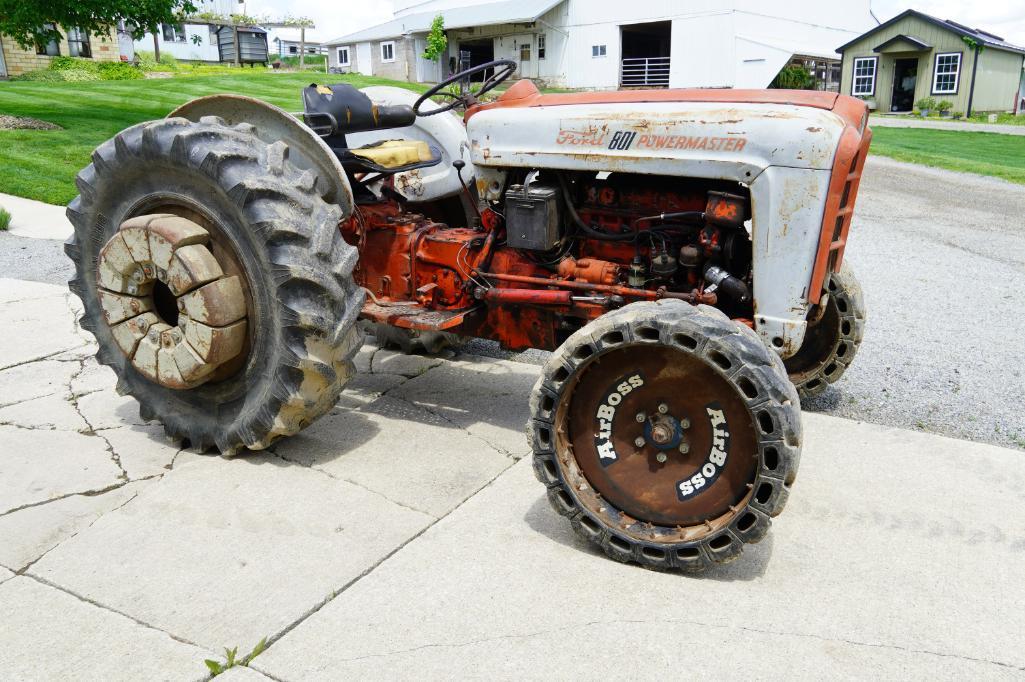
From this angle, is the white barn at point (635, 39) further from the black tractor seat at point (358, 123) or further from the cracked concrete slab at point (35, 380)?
the cracked concrete slab at point (35, 380)

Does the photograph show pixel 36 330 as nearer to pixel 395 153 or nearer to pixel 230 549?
pixel 395 153

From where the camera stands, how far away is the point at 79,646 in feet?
8.30

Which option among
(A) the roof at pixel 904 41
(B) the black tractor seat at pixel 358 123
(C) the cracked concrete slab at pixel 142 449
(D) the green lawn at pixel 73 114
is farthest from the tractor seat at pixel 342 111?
(A) the roof at pixel 904 41

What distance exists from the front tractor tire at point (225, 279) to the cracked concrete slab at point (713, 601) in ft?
3.24

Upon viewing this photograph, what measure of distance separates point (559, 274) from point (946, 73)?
106ft

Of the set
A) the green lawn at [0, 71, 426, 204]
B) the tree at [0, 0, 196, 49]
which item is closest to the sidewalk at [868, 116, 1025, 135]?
the green lawn at [0, 71, 426, 204]

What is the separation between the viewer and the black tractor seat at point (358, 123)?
171 inches

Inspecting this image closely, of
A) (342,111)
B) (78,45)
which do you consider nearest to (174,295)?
(342,111)

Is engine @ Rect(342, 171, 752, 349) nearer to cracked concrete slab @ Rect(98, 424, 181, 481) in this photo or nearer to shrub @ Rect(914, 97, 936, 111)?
cracked concrete slab @ Rect(98, 424, 181, 481)

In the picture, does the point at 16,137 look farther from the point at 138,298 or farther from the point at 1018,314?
the point at 1018,314

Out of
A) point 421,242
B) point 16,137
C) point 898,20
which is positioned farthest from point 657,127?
point 898,20

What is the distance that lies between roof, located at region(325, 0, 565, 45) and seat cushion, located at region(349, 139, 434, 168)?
32160mm

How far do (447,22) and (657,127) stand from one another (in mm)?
38597

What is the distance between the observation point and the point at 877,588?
9.32 ft
